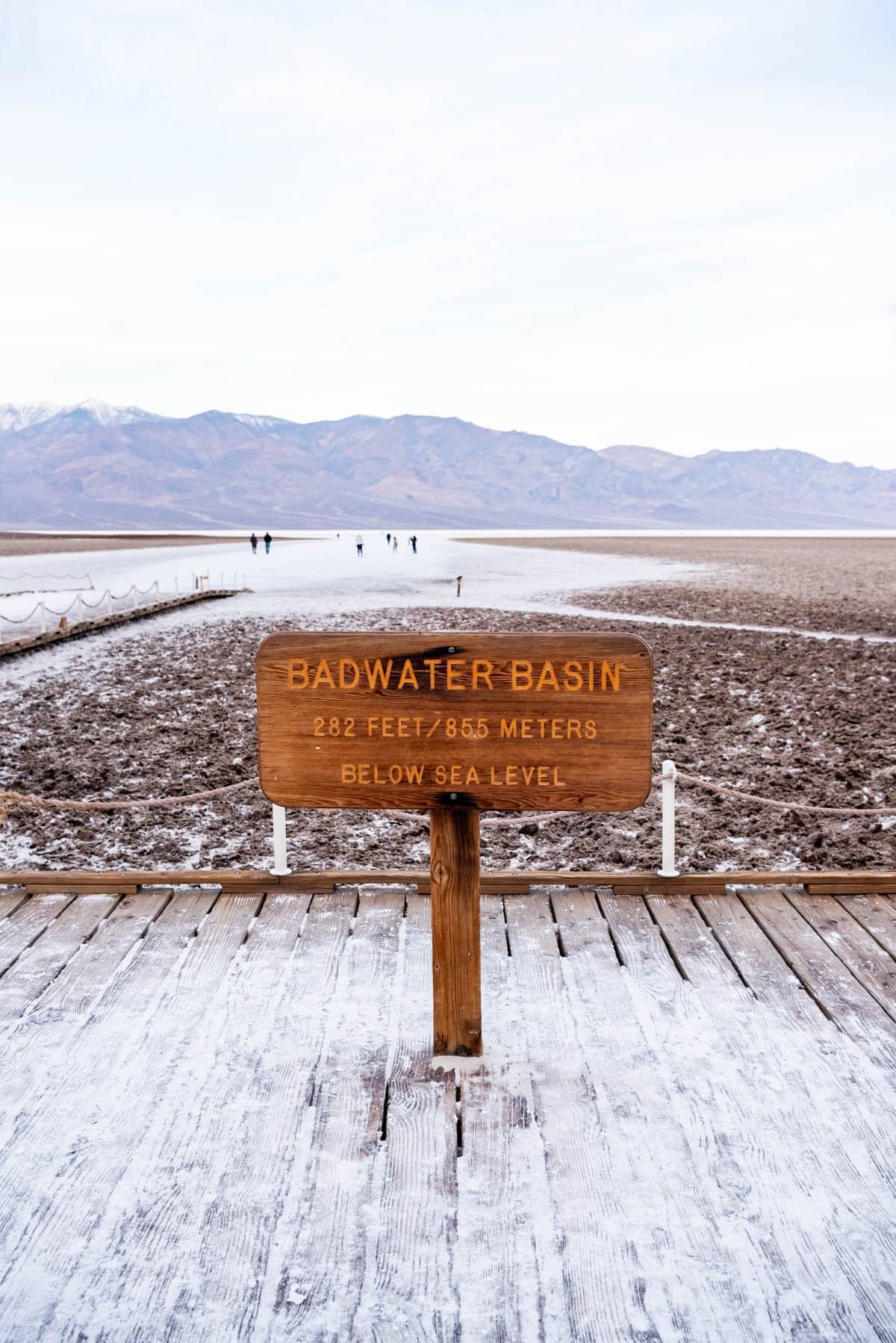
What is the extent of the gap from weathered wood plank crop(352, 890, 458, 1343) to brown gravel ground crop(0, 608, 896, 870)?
2.85 m

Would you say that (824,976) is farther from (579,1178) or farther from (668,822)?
(579,1178)

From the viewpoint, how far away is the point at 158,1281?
2.69 meters

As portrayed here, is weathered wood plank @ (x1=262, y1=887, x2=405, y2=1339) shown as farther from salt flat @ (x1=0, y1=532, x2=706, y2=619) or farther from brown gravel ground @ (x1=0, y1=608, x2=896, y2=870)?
salt flat @ (x1=0, y1=532, x2=706, y2=619)

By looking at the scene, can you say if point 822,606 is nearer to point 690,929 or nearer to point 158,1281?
point 690,929

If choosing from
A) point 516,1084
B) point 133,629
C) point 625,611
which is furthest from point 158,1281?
point 625,611

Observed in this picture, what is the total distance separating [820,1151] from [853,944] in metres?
1.66

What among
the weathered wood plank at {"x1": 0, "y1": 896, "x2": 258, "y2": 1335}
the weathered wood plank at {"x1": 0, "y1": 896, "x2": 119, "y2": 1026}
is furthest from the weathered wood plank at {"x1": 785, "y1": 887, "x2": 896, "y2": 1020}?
the weathered wood plank at {"x1": 0, "y1": 896, "x2": 119, "y2": 1026}

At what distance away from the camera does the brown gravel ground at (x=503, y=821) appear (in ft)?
25.0

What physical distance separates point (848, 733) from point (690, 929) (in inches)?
274

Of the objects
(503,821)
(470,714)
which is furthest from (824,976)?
(503,821)

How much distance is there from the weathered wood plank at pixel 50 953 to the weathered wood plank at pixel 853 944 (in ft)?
11.6

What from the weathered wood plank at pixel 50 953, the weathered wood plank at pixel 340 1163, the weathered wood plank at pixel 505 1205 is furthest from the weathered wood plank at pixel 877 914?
the weathered wood plank at pixel 50 953

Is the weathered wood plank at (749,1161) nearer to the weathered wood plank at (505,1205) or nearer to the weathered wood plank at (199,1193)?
the weathered wood plank at (505,1205)

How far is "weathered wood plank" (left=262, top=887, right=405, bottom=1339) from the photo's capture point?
2.62 metres
